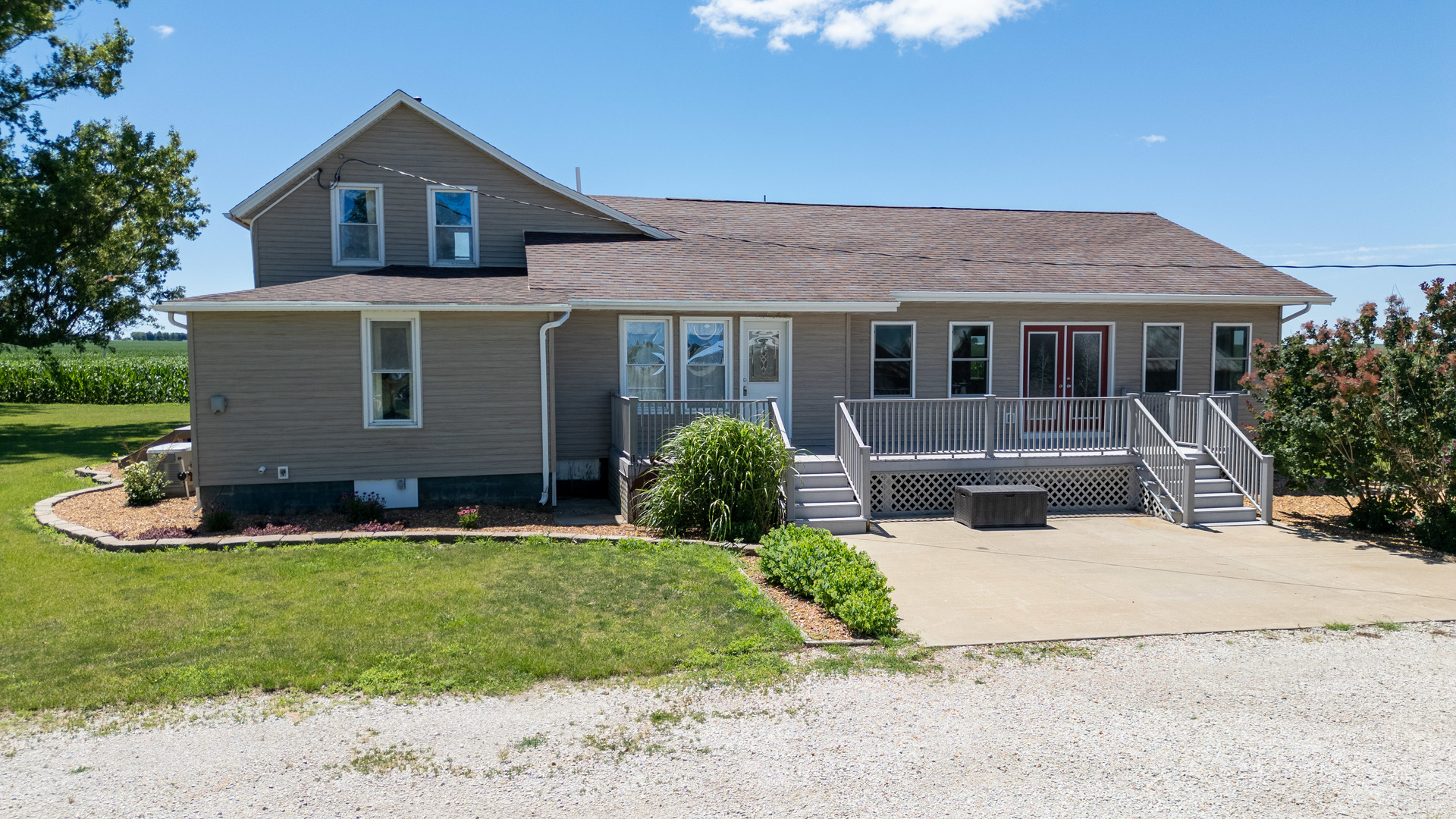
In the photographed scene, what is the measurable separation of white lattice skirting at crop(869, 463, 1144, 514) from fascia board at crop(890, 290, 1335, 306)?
309cm

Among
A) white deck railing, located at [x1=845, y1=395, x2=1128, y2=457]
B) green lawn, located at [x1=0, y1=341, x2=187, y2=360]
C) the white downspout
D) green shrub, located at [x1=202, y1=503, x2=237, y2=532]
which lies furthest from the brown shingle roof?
green lawn, located at [x1=0, y1=341, x2=187, y2=360]

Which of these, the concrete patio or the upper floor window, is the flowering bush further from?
the upper floor window

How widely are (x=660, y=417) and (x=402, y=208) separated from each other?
6200mm

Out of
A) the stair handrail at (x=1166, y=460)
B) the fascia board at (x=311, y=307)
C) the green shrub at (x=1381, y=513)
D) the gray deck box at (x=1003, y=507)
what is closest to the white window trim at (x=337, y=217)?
the fascia board at (x=311, y=307)

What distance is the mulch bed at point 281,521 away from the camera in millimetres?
11461

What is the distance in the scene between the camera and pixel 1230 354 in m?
16.6

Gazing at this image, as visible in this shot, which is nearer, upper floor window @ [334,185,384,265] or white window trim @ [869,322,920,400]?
upper floor window @ [334,185,384,265]

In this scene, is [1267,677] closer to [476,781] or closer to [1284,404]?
[476,781]

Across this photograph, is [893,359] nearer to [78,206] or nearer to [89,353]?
[78,206]

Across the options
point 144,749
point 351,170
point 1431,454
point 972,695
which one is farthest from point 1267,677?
point 351,170

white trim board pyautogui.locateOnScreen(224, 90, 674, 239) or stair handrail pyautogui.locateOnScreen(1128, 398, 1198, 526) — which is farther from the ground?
white trim board pyautogui.locateOnScreen(224, 90, 674, 239)

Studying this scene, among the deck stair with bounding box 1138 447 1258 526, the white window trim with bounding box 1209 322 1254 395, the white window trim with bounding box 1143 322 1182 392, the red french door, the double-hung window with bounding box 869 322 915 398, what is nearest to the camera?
the deck stair with bounding box 1138 447 1258 526

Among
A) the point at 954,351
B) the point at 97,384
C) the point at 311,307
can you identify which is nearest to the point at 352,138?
the point at 311,307

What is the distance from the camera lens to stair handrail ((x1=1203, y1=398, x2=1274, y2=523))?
12.8 m
